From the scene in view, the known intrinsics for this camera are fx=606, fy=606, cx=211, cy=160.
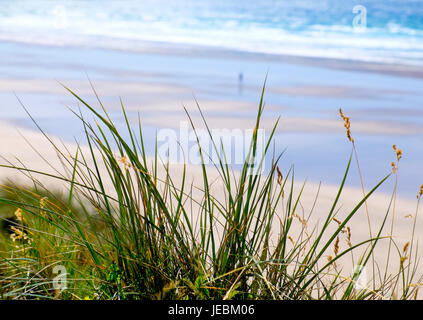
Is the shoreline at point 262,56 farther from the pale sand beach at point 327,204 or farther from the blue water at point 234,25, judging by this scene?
the pale sand beach at point 327,204

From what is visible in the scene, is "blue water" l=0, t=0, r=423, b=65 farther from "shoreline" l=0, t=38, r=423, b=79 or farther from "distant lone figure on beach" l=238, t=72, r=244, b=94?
"distant lone figure on beach" l=238, t=72, r=244, b=94

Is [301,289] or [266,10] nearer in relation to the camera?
[301,289]

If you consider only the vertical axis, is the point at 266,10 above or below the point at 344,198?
above

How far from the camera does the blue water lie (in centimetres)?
1202

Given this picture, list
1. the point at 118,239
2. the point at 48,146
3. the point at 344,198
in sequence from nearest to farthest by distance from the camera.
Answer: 1. the point at 118,239
2. the point at 344,198
3. the point at 48,146

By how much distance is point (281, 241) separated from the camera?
136 cm

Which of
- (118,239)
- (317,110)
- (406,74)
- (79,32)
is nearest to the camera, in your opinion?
(118,239)

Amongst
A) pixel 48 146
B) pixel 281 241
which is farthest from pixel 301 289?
pixel 48 146

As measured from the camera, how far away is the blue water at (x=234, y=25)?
39.4 feet

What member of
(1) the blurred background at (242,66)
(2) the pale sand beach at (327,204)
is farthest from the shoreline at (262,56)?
(2) the pale sand beach at (327,204)

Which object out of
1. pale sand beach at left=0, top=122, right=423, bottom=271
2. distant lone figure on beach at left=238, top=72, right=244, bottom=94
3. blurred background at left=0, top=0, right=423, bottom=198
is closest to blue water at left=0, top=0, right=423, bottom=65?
blurred background at left=0, top=0, right=423, bottom=198

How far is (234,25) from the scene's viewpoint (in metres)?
16.8
